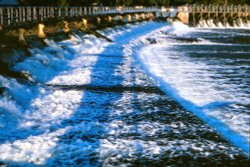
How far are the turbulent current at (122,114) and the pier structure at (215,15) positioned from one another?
55.8 meters

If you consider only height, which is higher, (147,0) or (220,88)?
(147,0)

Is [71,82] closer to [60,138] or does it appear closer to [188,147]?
[60,138]

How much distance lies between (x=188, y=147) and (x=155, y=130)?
1.20 metres

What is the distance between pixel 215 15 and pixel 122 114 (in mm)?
69351

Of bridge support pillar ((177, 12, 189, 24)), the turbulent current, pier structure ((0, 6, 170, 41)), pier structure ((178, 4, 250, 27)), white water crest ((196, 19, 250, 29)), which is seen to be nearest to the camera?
the turbulent current

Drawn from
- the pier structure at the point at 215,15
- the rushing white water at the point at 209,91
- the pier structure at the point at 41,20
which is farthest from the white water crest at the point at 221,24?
the rushing white water at the point at 209,91

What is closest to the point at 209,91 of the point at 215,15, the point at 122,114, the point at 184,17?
the point at 122,114

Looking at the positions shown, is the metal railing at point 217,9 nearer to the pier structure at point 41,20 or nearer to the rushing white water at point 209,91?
the pier structure at point 41,20

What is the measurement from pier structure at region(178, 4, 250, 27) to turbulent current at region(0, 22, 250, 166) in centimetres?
5579

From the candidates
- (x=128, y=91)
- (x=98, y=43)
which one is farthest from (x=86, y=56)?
(x=128, y=91)

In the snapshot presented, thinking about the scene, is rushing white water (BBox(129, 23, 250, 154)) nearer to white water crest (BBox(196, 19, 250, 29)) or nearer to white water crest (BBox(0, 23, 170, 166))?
white water crest (BBox(0, 23, 170, 166))

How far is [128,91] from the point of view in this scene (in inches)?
526

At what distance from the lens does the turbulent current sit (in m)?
7.87

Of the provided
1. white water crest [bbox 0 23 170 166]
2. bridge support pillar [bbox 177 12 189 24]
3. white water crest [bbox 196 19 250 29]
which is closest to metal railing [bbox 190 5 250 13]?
white water crest [bbox 196 19 250 29]
